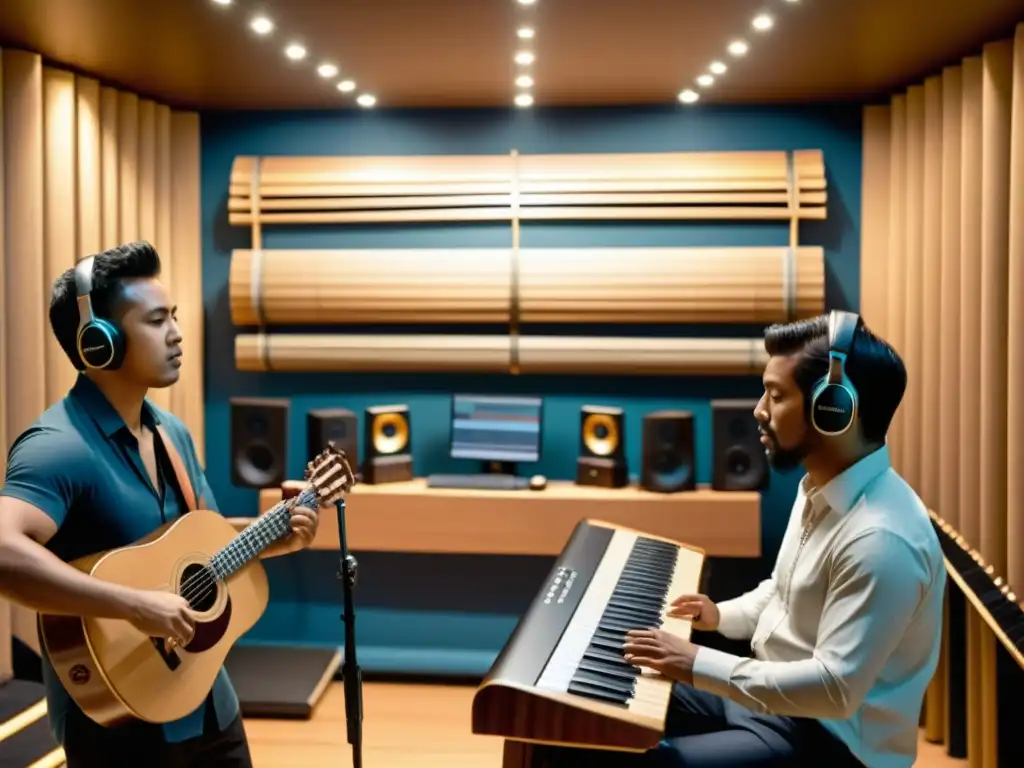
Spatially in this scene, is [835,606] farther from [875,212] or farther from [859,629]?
[875,212]

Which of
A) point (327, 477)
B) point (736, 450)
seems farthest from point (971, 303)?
point (327, 477)

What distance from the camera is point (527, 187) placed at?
146 inches

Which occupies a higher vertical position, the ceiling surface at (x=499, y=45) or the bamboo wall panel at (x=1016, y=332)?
the ceiling surface at (x=499, y=45)

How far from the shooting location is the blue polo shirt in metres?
1.62

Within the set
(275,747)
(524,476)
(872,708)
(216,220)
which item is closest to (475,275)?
(524,476)

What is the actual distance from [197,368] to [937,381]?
9.76 ft

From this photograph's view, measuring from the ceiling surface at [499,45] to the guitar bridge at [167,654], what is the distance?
→ 175 cm

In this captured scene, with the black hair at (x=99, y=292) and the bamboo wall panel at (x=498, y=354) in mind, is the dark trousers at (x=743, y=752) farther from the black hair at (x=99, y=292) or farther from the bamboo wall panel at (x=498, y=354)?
the bamboo wall panel at (x=498, y=354)

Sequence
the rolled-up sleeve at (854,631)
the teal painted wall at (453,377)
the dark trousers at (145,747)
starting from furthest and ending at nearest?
the teal painted wall at (453,377) < the dark trousers at (145,747) < the rolled-up sleeve at (854,631)

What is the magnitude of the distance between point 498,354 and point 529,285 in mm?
312

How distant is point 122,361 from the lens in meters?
1.83

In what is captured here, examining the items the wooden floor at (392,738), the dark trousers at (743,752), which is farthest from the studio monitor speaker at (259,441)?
the dark trousers at (743,752)

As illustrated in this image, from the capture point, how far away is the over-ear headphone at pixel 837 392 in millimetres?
1611

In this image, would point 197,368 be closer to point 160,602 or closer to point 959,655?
point 160,602
